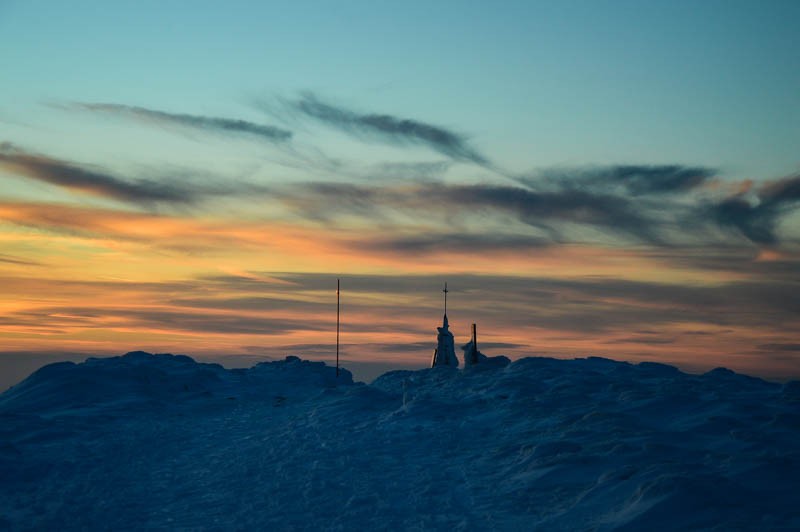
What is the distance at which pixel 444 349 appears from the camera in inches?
1805

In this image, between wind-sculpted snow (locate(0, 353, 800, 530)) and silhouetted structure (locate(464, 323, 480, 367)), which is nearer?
wind-sculpted snow (locate(0, 353, 800, 530))

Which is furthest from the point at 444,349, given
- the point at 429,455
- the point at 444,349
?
the point at 429,455

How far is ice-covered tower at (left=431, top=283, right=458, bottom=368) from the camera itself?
1800 inches

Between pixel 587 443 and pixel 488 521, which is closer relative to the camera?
pixel 488 521

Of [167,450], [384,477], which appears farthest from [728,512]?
[167,450]

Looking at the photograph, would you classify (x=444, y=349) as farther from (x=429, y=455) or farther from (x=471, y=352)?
(x=429, y=455)

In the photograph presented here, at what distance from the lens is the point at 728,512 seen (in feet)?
48.3

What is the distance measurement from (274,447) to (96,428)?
863 centimetres

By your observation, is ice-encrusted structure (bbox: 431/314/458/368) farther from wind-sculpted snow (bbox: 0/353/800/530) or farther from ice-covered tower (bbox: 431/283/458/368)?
wind-sculpted snow (bbox: 0/353/800/530)

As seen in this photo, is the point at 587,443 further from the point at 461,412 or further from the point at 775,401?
the point at 775,401

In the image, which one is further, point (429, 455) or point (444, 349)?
point (444, 349)

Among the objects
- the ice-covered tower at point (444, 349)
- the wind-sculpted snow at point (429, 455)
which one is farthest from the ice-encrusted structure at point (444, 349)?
the wind-sculpted snow at point (429, 455)

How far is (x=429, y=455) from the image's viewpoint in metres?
22.7

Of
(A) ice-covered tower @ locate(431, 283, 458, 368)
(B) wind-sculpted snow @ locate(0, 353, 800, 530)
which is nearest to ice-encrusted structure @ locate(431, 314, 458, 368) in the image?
(A) ice-covered tower @ locate(431, 283, 458, 368)
